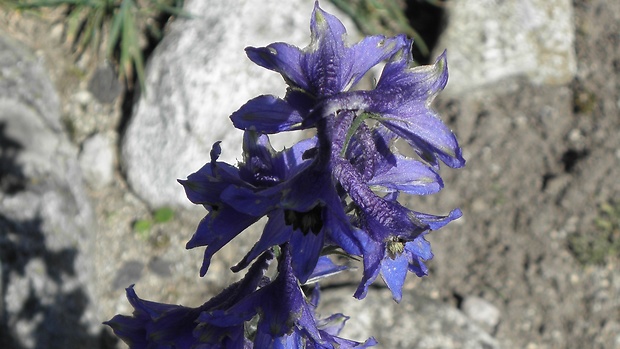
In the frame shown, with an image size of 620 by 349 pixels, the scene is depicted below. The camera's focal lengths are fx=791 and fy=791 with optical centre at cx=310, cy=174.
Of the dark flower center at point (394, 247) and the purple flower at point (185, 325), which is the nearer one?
the dark flower center at point (394, 247)

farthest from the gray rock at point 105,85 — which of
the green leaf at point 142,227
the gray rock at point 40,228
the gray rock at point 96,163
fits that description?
the green leaf at point 142,227

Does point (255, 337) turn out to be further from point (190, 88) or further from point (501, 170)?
point (501, 170)

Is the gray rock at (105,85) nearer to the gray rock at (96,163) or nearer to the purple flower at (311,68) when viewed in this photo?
the gray rock at (96,163)

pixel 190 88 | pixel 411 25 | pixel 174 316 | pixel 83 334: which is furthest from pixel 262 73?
pixel 174 316

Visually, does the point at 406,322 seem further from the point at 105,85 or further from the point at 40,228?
the point at 105,85

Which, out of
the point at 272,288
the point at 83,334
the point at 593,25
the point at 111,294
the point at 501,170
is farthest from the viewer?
the point at 593,25
